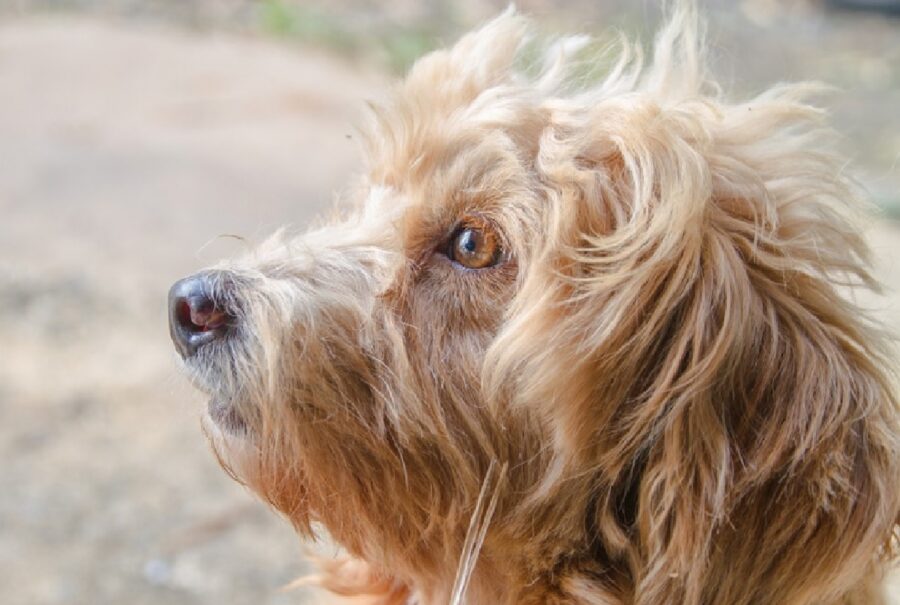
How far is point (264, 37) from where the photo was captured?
12.4m

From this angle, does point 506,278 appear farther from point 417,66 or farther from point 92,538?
point 92,538

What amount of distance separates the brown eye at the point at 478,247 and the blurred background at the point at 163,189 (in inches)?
33.3

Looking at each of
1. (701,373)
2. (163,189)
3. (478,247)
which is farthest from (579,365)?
(163,189)

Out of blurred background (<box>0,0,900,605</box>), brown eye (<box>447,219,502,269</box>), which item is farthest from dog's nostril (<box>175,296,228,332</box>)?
brown eye (<box>447,219,502,269</box>)

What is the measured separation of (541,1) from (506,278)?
11.6 m

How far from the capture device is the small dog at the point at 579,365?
Answer: 2553 mm

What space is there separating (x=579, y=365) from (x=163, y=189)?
6.53 metres

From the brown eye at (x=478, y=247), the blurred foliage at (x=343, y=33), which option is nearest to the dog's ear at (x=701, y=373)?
the brown eye at (x=478, y=247)

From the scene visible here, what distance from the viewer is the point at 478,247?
278cm

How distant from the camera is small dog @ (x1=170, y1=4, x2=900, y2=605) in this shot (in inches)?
101

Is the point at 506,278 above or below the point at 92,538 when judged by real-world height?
above

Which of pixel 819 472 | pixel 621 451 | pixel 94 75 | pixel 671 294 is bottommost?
pixel 94 75

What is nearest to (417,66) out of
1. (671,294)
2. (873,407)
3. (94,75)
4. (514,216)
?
(514,216)

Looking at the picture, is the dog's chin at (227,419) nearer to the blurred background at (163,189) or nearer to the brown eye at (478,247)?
the blurred background at (163,189)
